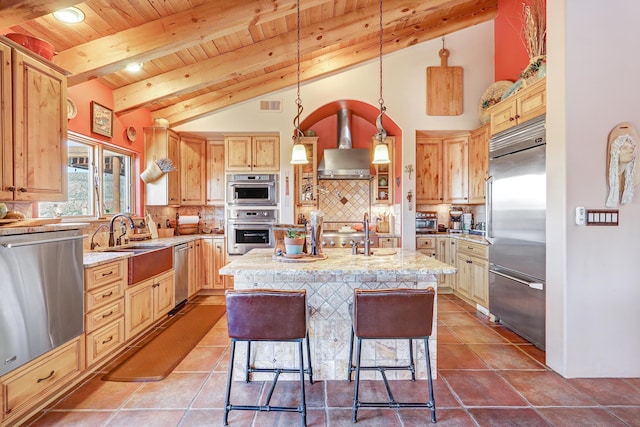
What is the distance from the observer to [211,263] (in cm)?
499

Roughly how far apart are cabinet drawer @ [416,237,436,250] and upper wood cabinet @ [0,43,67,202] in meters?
4.35

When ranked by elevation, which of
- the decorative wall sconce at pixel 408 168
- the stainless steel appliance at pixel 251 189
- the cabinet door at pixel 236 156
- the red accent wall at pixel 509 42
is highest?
the red accent wall at pixel 509 42

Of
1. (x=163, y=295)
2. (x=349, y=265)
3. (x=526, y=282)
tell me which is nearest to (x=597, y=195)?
(x=526, y=282)

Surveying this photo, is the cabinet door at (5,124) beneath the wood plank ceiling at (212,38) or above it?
beneath

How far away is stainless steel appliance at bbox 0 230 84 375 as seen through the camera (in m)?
1.86

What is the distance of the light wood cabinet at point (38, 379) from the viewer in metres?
1.87

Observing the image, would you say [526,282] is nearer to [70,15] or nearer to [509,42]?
[509,42]

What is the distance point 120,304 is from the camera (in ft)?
9.70

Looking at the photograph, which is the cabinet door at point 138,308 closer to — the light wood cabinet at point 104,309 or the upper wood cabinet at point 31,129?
the light wood cabinet at point 104,309

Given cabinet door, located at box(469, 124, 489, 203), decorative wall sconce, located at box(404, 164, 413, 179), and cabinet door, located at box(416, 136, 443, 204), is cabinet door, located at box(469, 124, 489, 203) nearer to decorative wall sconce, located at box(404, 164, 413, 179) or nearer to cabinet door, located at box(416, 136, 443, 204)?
cabinet door, located at box(416, 136, 443, 204)

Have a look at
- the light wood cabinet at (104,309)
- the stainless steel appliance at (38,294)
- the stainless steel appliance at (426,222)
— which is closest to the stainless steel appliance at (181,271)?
the light wood cabinet at (104,309)

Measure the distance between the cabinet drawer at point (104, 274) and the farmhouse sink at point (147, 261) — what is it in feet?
0.41

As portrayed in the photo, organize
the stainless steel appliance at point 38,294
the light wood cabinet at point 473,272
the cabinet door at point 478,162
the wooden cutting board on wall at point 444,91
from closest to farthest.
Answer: the stainless steel appliance at point 38,294
the light wood cabinet at point 473,272
the cabinet door at point 478,162
the wooden cutting board on wall at point 444,91

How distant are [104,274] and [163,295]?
3.90 feet
